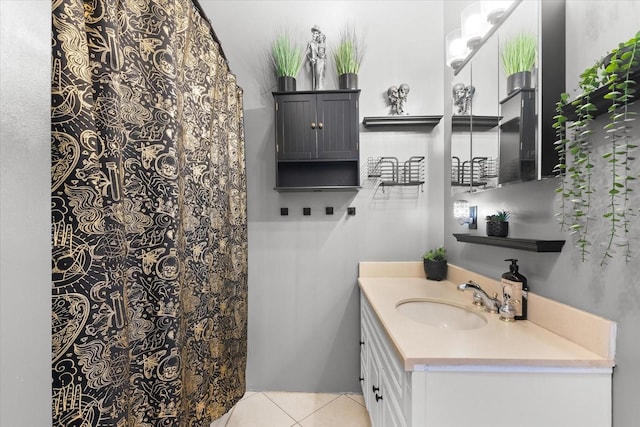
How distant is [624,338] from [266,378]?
1989mm

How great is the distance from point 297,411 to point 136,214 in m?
1.74

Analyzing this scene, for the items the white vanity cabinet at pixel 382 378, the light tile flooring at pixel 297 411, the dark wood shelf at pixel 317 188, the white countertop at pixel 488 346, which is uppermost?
the dark wood shelf at pixel 317 188

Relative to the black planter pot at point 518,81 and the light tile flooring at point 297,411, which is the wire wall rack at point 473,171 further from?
the light tile flooring at point 297,411

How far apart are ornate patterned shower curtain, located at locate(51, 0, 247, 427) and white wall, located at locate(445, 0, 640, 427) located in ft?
4.50

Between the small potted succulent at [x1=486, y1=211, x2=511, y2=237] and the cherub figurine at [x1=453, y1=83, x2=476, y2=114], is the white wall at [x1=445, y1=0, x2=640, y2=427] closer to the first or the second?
the small potted succulent at [x1=486, y1=211, x2=511, y2=237]

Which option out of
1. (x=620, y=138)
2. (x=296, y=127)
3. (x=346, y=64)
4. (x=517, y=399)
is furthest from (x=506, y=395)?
(x=346, y=64)

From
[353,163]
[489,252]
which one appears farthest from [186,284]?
[489,252]

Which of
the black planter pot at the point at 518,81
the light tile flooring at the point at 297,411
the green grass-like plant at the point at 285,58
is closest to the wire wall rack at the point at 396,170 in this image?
the black planter pot at the point at 518,81

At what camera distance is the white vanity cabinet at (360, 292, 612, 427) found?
82 cm

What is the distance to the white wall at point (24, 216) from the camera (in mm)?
356

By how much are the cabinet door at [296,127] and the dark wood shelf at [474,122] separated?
920mm

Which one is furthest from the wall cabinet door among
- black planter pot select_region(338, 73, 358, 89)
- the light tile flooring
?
the light tile flooring

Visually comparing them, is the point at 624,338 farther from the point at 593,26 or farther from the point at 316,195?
the point at 316,195

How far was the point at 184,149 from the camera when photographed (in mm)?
1026
